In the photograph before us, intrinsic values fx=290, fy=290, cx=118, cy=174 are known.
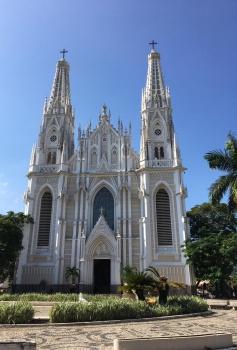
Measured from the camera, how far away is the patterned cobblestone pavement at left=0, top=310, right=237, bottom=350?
7305 mm

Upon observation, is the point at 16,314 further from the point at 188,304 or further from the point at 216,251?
the point at 216,251

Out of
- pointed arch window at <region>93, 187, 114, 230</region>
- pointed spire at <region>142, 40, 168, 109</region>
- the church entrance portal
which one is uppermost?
pointed spire at <region>142, 40, 168, 109</region>

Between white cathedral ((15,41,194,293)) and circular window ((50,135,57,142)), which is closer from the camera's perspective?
white cathedral ((15,41,194,293))

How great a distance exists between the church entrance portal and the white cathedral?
95 mm


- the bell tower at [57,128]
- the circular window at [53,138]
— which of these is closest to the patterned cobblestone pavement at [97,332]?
the bell tower at [57,128]

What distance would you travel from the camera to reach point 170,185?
2980cm

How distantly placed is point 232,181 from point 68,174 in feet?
59.7

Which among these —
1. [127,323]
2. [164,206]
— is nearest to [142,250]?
[164,206]

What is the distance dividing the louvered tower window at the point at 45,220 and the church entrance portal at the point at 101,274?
5473 millimetres

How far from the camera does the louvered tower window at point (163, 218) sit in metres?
27.8

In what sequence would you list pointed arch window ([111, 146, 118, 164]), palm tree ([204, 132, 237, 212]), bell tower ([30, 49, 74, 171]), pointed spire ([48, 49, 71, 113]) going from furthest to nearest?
1. pointed spire ([48, 49, 71, 113])
2. bell tower ([30, 49, 74, 171])
3. pointed arch window ([111, 146, 118, 164])
4. palm tree ([204, 132, 237, 212])

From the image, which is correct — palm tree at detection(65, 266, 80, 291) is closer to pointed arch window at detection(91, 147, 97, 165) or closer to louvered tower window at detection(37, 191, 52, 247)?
louvered tower window at detection(37, 191, 52, 247)

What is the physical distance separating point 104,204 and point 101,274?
6978mm

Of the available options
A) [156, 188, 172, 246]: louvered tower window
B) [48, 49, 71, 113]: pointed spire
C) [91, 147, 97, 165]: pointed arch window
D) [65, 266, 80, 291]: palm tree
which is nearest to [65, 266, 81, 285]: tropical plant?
[65, 266, 80, 291]: palm tree
